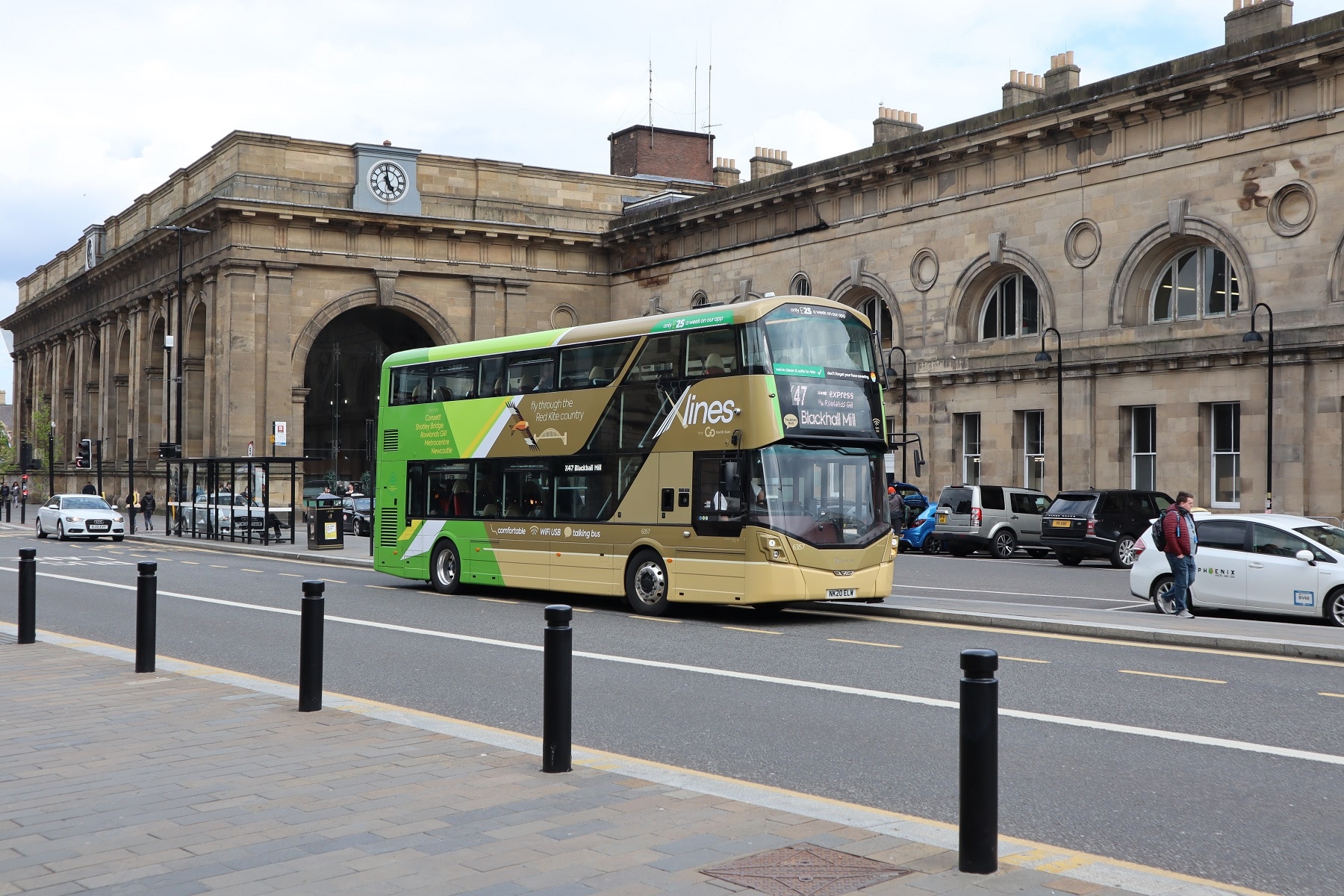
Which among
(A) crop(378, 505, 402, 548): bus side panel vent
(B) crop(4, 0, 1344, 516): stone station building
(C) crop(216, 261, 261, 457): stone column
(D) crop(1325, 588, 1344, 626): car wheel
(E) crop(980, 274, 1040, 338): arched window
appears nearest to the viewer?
(D) crop(1325, 588, 1344, 626): car wheel

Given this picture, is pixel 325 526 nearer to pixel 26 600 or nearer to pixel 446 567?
pixel 446 567

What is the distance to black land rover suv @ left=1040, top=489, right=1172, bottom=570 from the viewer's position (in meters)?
28.7

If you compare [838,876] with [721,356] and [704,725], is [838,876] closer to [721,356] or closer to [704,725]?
[704,725]

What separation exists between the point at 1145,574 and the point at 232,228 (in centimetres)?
4128

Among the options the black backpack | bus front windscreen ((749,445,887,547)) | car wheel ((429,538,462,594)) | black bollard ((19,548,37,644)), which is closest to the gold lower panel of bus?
bus front windscreen ((749,445,887,547))

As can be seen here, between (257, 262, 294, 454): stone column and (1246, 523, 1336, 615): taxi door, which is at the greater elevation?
(257, 262, 294, 454): stone column

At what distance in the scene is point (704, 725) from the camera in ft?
31.4

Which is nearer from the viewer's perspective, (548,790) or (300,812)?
(300,812)

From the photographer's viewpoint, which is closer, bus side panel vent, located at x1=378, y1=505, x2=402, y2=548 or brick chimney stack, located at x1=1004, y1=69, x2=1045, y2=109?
bus side panel vent, located at x1=378, y1=505, x2=402, y2=548

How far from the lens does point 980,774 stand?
549 cm

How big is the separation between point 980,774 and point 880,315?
40372 mm

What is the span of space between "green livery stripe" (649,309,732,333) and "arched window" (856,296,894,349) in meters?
27.2

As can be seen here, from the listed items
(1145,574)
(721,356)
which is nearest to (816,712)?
(721,356)

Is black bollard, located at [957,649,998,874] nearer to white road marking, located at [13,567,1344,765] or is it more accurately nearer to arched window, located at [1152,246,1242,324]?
white road marking, located at [13,567,1344,765]
